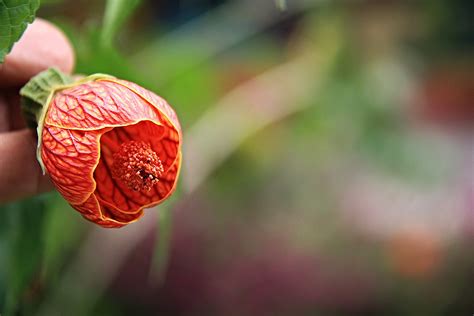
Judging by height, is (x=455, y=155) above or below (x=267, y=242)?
above

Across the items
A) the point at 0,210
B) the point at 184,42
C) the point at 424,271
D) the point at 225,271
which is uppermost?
the point at 184,42

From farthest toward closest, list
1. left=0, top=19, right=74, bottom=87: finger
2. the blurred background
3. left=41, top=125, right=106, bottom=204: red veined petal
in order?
the blurred background
left=0, top=19, right=74, bottom=87: finger
left=41, top=125, right=106, bottom=204: red veined petal

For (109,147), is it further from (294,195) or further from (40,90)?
(294,195)

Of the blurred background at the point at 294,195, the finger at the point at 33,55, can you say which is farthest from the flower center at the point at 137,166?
the blurred background at the point at 294,195

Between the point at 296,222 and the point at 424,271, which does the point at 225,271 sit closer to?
the point at 296,222

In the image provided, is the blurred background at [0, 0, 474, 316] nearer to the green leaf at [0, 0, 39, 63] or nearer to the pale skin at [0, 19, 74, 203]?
the pale skin at [0, 19, 74, 203]

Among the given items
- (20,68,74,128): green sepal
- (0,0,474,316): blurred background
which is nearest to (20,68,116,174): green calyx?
(20,68,74,128): green sepal

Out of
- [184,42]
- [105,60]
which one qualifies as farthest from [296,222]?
[105,60]
